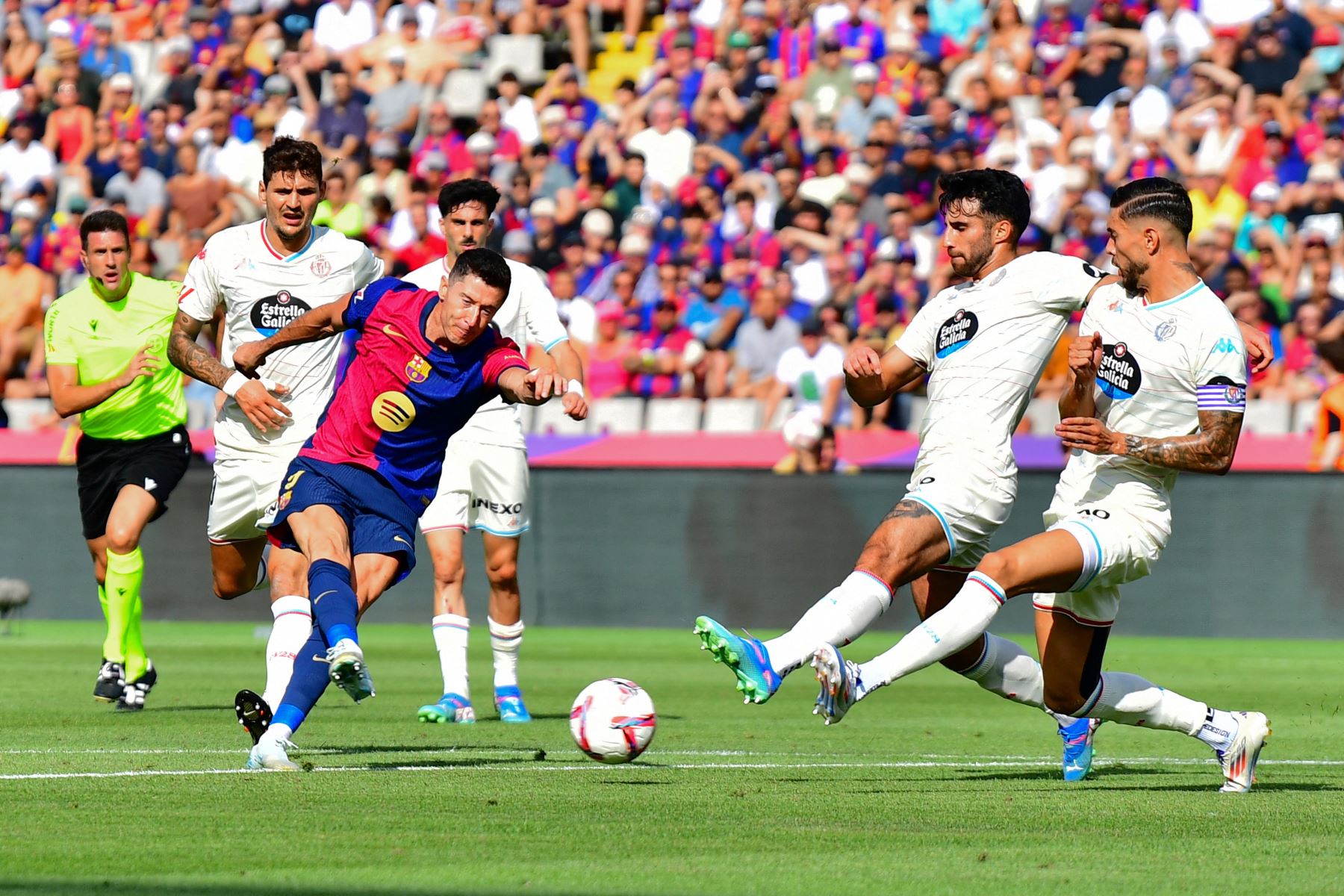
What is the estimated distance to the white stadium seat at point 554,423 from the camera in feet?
63.1

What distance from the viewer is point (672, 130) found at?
72.7 ft

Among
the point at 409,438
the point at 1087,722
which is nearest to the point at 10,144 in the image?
the point at 409,438

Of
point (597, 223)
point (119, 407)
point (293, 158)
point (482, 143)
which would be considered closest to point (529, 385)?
point (293, 158)

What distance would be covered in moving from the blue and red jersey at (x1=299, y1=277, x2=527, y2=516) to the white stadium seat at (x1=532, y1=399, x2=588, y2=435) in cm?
1060

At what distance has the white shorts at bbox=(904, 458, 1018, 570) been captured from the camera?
25.1ft

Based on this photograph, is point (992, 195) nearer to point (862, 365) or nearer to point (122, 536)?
point (862, 365)

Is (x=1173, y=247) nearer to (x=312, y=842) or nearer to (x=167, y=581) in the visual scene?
(x=312, y=842)

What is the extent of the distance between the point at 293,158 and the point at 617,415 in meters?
10.1

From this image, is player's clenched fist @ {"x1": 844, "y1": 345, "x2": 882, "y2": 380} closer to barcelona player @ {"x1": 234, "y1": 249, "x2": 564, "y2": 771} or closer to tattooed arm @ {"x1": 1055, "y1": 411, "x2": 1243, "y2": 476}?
tattooed arm @ {"x1": 1055, "y1": 411, "x2": 1243, "y2": 476}

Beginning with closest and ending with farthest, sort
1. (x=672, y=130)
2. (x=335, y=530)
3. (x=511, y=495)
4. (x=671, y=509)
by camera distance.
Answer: (x=335, y=530), (x=511, y=495), (x=671, y=509), (x=672, y=130)

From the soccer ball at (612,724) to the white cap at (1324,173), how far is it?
1321 cm

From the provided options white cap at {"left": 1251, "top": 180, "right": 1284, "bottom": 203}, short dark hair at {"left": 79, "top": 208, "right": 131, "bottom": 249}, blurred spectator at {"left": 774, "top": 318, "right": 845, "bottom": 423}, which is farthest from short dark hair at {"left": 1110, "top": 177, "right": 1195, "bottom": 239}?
white cap at {"left": 1251, "top": 180, "right": 1284, "bottom": 203}

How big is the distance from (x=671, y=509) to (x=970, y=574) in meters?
10.3

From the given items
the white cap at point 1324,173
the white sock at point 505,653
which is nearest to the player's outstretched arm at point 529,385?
the white sock at point 505,653
